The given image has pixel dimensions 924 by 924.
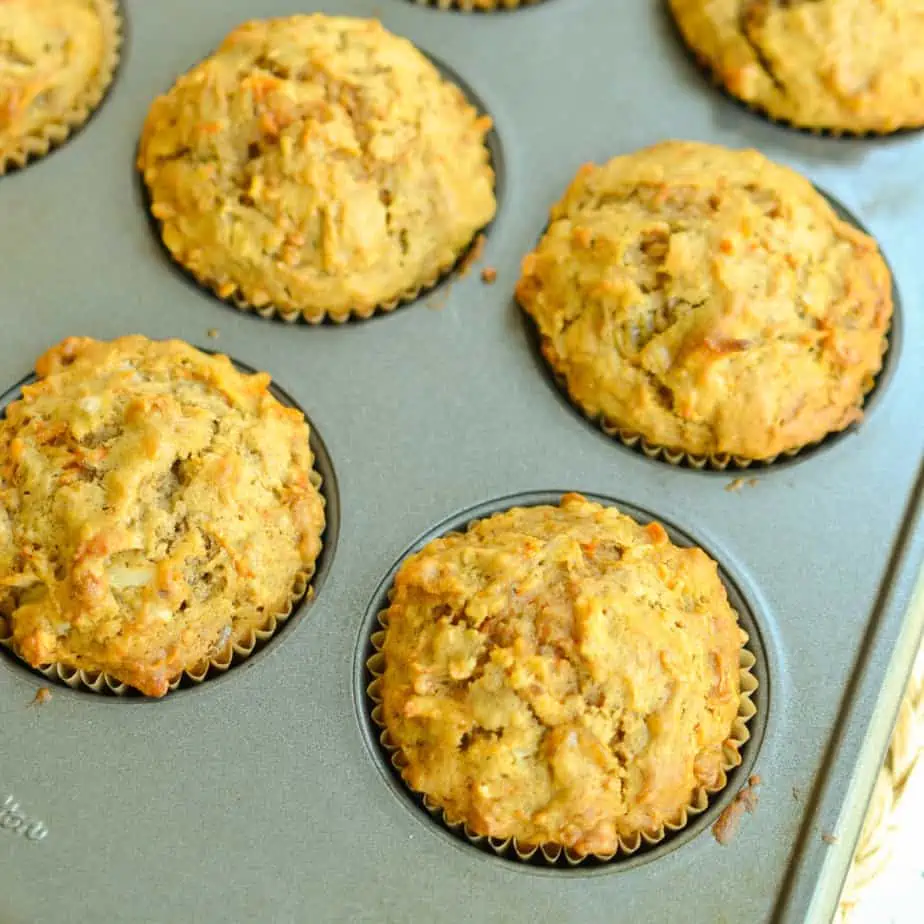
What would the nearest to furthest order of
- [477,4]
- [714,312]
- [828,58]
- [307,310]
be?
[714,312] < [307,310] < [828,58] < [477,4]

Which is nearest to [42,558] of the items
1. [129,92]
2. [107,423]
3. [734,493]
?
[107,423]

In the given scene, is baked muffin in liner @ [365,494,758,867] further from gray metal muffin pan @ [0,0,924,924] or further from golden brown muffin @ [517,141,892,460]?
golden brown muffin @ [517,141,892,460]

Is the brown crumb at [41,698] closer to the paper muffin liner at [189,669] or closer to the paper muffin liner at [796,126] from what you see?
the paper muffin liner at [189,669]

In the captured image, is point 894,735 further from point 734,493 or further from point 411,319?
point 411,319

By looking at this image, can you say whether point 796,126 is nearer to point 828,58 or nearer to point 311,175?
point 828,58

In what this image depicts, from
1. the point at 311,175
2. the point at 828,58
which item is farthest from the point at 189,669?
the point at 828,58

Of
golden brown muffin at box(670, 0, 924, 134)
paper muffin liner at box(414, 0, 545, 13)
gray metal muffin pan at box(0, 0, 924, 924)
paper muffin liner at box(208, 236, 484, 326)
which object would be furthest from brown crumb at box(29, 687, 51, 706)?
golden brown muffin at box(670, 0, 924, 134)
